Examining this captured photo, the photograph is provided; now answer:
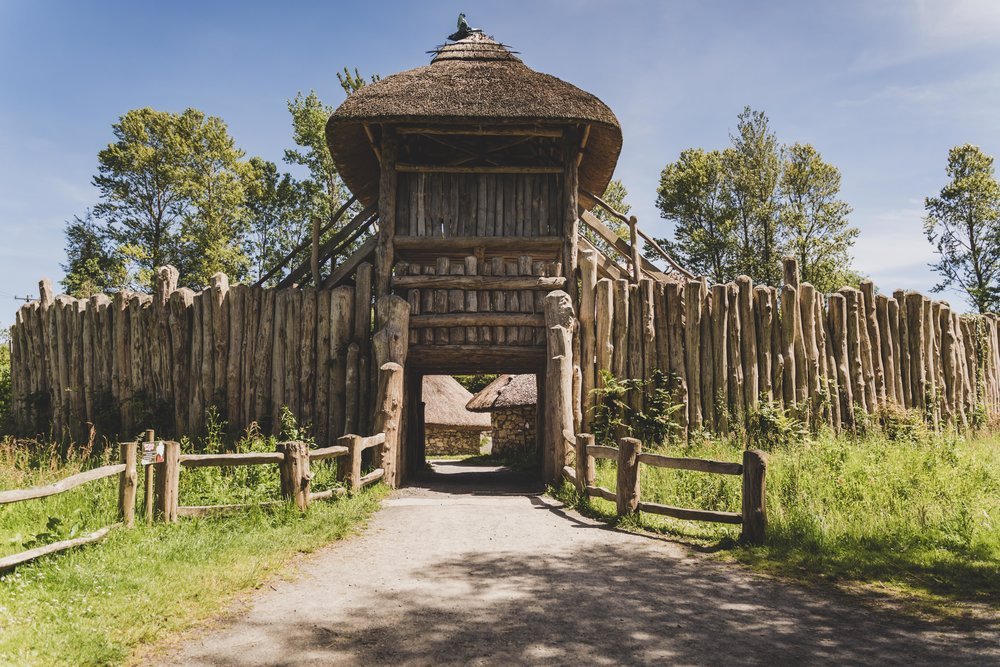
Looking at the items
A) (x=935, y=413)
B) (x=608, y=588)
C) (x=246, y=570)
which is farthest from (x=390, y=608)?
(x=935, y=413)

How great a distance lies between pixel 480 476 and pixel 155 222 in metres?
18.3

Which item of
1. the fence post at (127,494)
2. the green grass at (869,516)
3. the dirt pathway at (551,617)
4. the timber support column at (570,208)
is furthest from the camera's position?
the timber support column at (570,208)

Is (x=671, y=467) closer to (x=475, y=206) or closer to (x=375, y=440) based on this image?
(x=375, y=440)

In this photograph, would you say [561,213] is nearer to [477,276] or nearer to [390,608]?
[477,276]

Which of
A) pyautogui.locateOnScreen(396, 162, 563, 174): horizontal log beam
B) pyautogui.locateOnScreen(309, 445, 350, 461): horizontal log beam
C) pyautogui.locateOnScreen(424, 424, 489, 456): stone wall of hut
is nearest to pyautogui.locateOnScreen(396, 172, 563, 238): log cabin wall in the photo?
pyautogui.locateOnScreen(396, 162, 563, 174): horizontal log beam

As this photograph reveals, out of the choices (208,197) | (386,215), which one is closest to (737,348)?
(386,215)

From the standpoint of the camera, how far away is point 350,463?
8.41m

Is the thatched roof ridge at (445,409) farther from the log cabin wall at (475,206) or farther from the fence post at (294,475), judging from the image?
the fence post at (294,475)

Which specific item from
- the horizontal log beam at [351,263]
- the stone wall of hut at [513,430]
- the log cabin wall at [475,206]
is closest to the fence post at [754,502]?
the log cabin wall at [475,206]

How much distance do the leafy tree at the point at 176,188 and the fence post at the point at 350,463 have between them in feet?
62.9

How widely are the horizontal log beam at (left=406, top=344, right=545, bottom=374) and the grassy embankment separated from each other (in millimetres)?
3216

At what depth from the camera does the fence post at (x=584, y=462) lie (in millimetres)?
8677

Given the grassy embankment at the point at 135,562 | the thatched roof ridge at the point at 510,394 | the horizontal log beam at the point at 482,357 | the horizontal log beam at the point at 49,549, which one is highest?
the horizontal log beam at the point at 482,357

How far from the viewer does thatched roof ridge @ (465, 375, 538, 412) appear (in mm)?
20656
